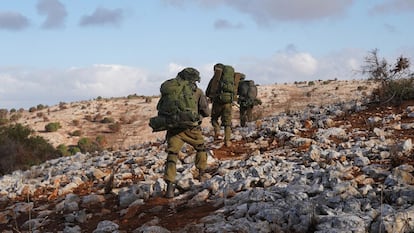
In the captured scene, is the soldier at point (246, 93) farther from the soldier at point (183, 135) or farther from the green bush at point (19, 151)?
the green bush at point (19, 151)

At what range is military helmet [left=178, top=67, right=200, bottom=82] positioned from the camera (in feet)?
Result: 26.1

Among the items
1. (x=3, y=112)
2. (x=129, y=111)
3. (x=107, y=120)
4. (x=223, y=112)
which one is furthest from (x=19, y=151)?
(x=3, y=112)

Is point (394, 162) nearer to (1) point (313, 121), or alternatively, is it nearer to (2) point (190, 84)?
(2) point (190, 84)

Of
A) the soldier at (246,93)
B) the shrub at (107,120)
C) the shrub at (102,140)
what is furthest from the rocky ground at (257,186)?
the shrub at (107,120)

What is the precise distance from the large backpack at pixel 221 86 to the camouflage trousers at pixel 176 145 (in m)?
4.08

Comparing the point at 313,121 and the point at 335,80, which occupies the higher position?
the point at 335,80

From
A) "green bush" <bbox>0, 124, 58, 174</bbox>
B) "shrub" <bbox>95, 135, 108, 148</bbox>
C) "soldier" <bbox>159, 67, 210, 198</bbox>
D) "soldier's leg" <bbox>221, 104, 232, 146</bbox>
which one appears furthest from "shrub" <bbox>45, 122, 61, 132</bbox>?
"soldier" <bbox>159, 67, 210, 198</bbox>

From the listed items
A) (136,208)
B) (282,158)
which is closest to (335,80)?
(282,158)

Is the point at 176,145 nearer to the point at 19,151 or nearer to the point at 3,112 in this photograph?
the point at 19,151

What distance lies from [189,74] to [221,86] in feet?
14.9

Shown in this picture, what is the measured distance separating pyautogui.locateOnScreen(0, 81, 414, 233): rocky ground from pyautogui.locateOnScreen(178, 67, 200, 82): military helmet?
1.67 metres

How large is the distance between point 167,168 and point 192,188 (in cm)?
58

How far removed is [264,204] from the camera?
20.0ft

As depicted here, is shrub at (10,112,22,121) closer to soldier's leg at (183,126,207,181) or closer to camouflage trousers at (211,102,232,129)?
camouflage trousers at (211,102,232,129)
